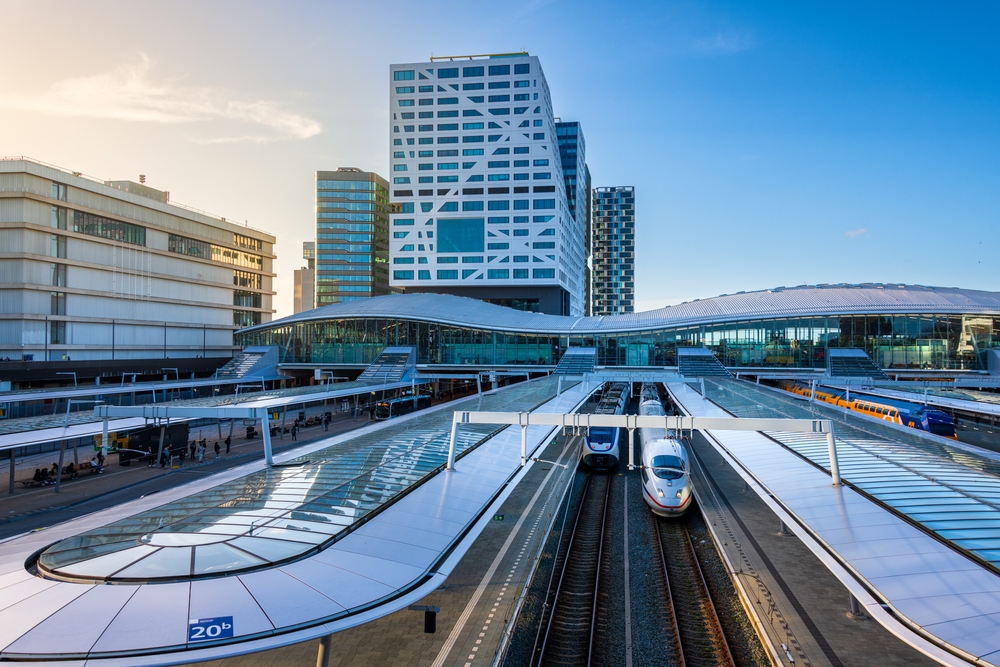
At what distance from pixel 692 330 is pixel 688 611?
165 feet

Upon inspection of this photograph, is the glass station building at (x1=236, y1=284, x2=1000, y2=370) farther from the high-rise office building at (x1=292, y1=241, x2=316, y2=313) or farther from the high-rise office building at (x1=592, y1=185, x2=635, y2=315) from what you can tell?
the high-rise office building at (x1=592, y1=185, x2=635, y2=315)

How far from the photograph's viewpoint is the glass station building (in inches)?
2239

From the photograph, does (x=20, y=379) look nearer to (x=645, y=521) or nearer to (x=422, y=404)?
(x=422, y=404)

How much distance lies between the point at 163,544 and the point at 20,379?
4920 centimetres

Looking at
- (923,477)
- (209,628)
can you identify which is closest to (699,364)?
(923,477)

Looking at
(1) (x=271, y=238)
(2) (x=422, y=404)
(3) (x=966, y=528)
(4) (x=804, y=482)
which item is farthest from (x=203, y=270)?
(3) (x=966, y=528)

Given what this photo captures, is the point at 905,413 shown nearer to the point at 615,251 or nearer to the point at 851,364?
the point at 851,364

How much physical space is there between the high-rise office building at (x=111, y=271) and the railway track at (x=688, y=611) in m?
54.0

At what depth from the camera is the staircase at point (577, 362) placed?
60.9m

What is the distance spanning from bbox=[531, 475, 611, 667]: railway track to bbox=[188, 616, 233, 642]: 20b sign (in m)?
7.11

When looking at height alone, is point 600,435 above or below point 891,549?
below

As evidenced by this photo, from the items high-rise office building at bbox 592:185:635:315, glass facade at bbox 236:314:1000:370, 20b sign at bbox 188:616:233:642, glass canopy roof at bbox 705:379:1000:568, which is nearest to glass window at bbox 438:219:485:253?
glass facade at bbox 236:314:1000:370

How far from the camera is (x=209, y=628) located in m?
8.37

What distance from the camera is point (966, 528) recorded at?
12094 mm
